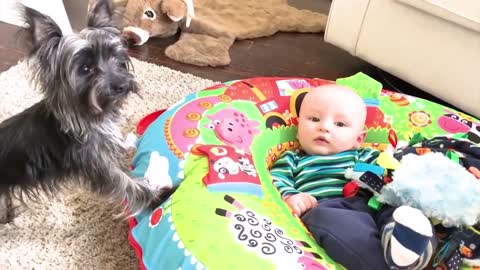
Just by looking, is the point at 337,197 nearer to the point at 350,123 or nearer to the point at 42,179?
the point at 350,123

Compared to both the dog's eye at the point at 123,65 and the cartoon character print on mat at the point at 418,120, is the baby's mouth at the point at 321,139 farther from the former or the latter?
the dog's eye at the point at 123,65

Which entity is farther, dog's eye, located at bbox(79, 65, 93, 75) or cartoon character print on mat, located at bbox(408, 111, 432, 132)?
cartoon character print on mat, located at bbox(408, 111, 432, 132)

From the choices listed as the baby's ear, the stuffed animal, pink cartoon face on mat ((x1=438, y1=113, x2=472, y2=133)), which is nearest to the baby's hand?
the baby's ear

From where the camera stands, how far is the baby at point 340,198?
43.6 inches

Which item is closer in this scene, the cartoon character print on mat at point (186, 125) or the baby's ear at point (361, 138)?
the cartoon character print on mat at point (186, 125)

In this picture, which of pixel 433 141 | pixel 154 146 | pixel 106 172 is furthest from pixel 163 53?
pixel 433 141

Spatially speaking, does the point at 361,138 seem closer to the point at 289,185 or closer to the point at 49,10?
the point at 289,185

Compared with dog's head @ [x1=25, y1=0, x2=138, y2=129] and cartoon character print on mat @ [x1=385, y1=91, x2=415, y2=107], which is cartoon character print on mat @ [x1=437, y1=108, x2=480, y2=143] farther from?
dog's head @ [x1=25, y1=0, x2=138, y2=129]

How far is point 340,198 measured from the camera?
1417mm

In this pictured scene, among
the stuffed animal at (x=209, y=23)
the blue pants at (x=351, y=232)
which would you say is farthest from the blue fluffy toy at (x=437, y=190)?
the stuffed animal at (x=209, y=23)

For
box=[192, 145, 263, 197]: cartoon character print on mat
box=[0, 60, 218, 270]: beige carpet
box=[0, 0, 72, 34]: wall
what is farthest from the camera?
box=[0, 0, 72, 34]: wall

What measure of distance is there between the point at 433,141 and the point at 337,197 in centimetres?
35

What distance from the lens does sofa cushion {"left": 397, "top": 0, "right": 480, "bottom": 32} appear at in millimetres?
1819

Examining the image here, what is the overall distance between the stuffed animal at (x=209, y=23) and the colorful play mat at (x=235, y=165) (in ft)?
2.42
